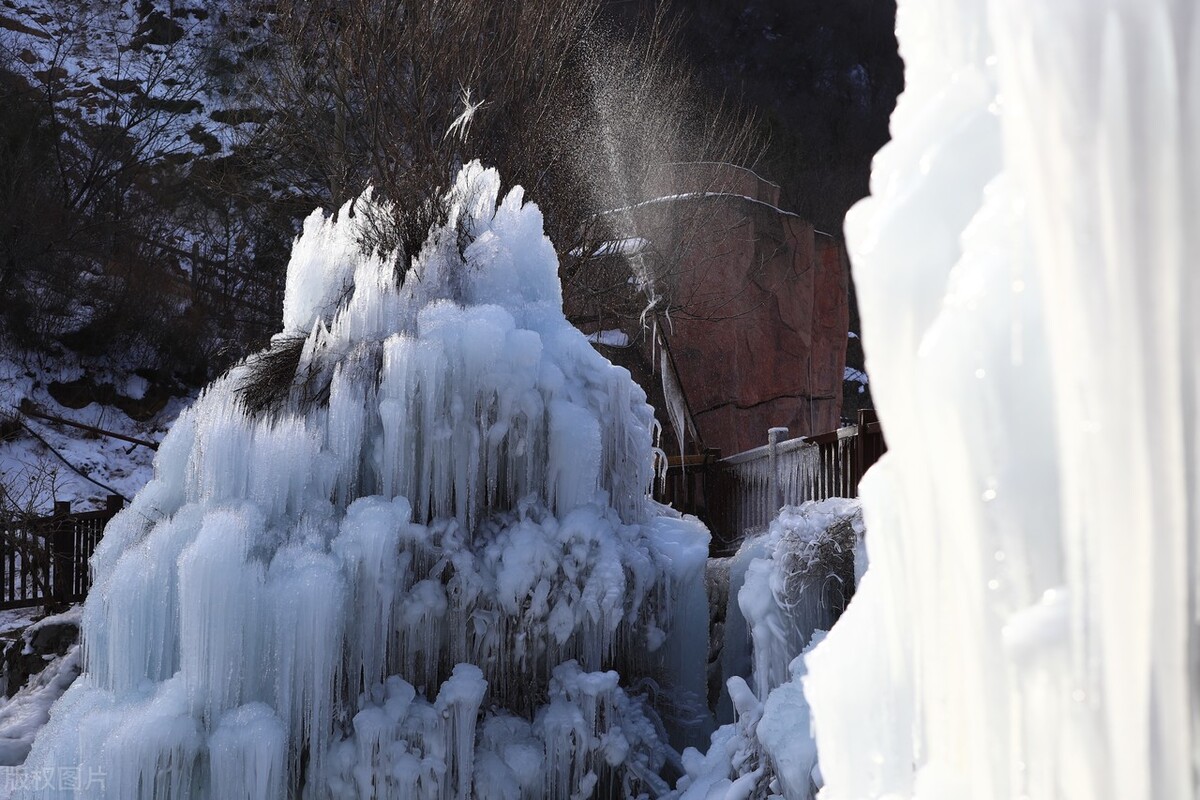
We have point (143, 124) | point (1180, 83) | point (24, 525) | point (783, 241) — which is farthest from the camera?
point (143, 124)

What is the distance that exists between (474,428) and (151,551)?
1.94 m

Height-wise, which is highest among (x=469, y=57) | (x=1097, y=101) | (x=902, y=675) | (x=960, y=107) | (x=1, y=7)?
(x=1, y=7)

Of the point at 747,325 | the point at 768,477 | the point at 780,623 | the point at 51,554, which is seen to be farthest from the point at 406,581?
the point at 747,325

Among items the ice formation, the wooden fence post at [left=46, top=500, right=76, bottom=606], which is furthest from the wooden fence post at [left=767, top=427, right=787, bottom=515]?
the wooden fence post at [left=46, top=500, right=76, bottom=606]

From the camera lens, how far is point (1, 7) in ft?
75.6

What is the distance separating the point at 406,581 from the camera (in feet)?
20.3

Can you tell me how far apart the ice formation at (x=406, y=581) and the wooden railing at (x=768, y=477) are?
231 cm

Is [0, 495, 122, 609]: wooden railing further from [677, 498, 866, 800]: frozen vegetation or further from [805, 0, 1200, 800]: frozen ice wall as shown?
[805, 0, 1200, 800]: frozen ice wall

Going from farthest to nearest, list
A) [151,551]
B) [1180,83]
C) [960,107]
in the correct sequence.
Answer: [151,551], [960,107], [1180,83]

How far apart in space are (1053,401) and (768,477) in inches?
361

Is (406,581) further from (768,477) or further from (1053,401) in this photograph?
(768,477)

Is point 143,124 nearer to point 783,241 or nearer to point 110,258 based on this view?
point 110,258

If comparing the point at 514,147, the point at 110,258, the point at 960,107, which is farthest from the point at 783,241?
the point at 960,107

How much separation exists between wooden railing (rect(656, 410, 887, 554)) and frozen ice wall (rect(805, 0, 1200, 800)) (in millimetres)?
7091
